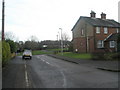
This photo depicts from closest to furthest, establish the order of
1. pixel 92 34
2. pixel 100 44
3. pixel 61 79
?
1. pixel 61 79
2. pixel 92 34
3. pixel 100 44

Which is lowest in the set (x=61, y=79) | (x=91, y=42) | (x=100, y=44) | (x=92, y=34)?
(x=61, y=79)

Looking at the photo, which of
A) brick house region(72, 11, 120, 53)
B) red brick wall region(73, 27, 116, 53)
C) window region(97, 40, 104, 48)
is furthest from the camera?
window region(97, 40, 104, 48)

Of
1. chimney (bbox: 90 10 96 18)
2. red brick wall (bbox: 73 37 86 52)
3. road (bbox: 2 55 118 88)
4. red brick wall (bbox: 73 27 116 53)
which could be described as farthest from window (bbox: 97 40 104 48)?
road (bbox: 2 55 118 88)

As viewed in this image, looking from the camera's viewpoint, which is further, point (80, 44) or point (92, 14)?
point (92, 14)

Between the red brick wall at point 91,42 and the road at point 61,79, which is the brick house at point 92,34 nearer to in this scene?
the red brick wall at point 91,42

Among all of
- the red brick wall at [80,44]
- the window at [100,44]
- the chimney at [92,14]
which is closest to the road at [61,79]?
the window at [100,44]

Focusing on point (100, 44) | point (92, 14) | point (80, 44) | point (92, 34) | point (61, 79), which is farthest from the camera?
point (92, 14)

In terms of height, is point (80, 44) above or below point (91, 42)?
below

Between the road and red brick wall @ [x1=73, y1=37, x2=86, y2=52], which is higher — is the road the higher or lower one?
the lower one

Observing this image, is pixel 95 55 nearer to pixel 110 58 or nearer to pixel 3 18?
pixel 110 58

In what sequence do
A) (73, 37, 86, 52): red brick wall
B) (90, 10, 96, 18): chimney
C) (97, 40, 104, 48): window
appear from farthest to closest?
(90, 10, 96, 18): chimney, (73, 37, 86, 52): red brick wall, (97, 40, 104, 48): window

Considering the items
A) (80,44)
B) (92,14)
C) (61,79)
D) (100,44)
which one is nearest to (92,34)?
(100,44)

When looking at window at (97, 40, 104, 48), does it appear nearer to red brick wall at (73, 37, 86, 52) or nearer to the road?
red brick wall at (73, 37, 86, 52)

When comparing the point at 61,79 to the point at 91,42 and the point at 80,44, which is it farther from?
the point at 80,44
